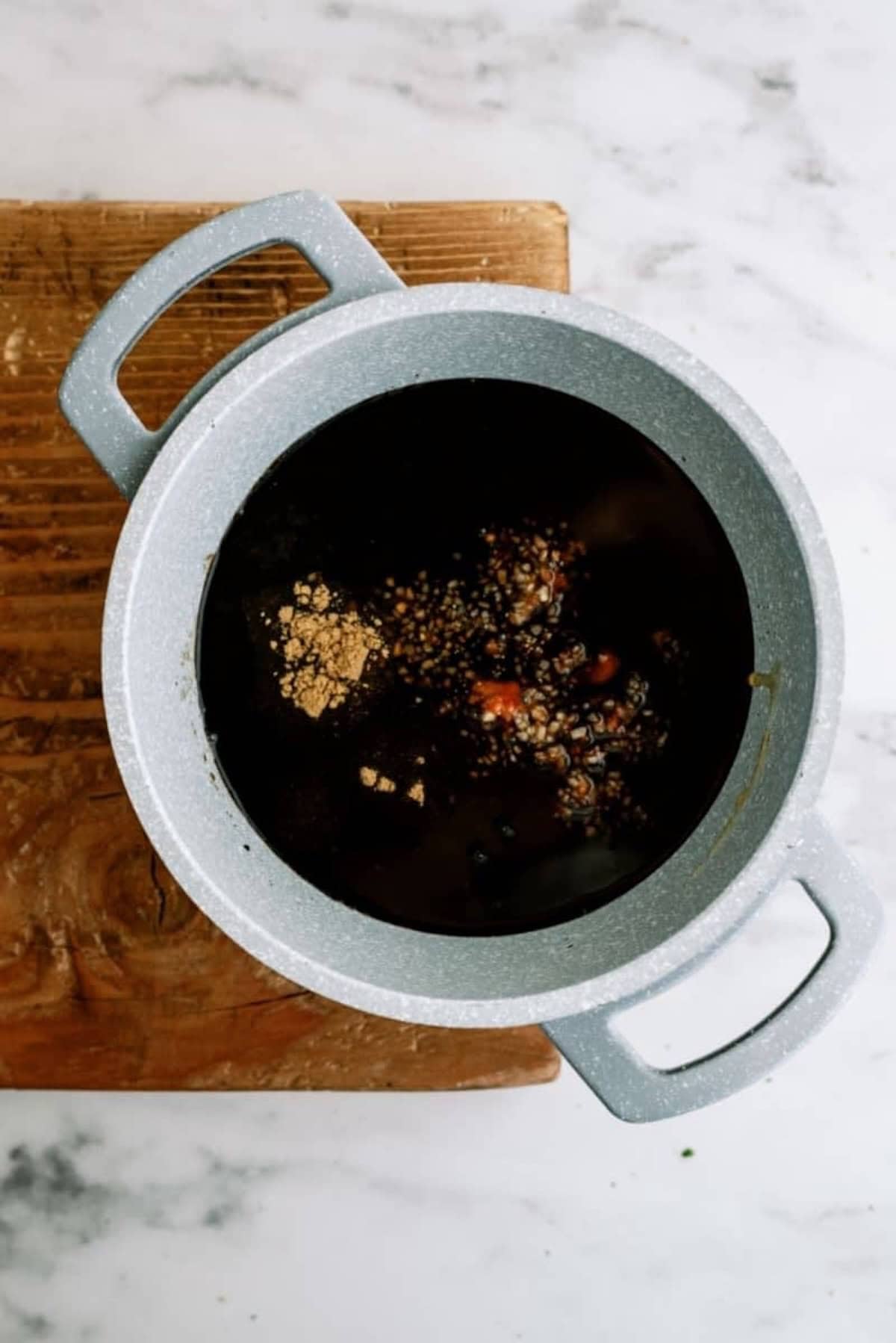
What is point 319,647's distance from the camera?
2.20 feet

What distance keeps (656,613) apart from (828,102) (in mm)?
421

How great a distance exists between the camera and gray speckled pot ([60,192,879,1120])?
55 centimetres

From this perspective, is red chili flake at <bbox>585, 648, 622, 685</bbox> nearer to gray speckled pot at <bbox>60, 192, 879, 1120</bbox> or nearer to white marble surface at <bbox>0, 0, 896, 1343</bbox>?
gray speckled pot at <bbox>60, 192, 879, 1120</bbox>

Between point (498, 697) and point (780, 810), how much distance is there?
0.17 metres

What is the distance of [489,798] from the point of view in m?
0.67

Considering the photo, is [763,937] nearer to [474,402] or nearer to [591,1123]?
[591,1123]

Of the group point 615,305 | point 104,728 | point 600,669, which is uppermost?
point 615,305

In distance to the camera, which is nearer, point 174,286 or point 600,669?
point 174,286

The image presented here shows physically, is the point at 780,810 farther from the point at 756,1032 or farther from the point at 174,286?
the point at 174,286

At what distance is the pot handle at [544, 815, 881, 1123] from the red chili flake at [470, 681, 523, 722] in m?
0.17

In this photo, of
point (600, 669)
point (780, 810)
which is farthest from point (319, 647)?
point (780, 810)

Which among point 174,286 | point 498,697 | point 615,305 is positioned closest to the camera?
point 174,286

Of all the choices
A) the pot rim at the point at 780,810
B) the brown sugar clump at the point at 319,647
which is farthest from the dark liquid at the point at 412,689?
the pot rim at the point at 780,810

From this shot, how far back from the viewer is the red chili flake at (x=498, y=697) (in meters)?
0.66
